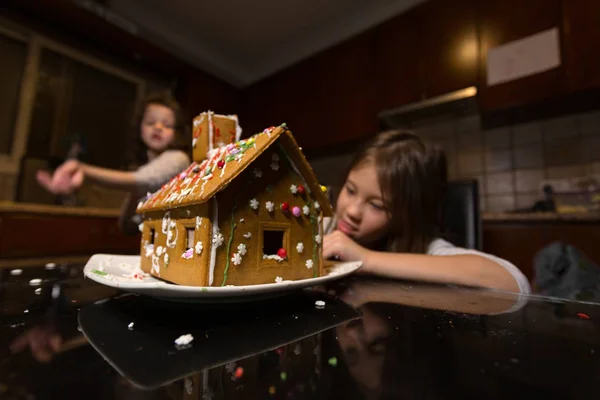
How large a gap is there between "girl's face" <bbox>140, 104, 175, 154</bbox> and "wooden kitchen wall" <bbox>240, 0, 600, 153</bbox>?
1.10 m

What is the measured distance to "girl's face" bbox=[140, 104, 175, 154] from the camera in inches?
45.7

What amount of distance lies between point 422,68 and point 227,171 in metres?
2.08

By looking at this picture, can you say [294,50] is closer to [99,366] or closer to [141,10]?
[141,10]

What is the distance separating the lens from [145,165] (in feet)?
3.63

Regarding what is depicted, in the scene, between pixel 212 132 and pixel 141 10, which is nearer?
pixel 212 132

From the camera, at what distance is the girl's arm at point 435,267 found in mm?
601

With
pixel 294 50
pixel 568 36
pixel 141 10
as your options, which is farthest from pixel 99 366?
pixel 294 50

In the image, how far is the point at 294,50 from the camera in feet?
9.32

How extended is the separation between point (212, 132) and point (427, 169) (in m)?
0.64

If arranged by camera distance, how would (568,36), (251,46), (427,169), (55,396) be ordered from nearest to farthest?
(55,396), (427,169), (568,36), (251,46)

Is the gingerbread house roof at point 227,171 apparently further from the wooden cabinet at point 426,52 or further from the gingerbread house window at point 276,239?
the wooden cabinet at point 426,52

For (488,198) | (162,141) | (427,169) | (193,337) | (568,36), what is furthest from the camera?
(488,198)

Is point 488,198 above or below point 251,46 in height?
below

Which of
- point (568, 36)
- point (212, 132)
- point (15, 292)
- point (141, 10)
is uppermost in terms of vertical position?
point (141, 10)
